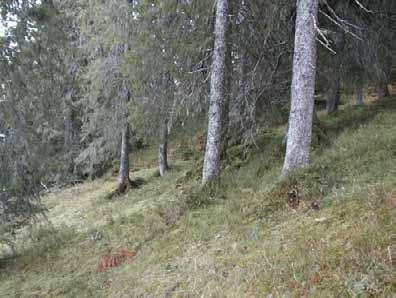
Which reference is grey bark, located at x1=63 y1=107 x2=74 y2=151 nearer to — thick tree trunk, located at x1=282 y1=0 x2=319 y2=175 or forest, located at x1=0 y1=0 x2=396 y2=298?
forest, located at x1=0 y1=0 x2=396 y2=298

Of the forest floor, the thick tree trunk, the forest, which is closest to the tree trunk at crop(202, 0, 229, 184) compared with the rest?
the forest

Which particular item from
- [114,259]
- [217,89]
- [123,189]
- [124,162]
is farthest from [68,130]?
[114,259]

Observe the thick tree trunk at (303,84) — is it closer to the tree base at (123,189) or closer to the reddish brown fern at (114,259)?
the reddish brown fern at (114,259)

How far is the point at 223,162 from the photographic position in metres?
11.1

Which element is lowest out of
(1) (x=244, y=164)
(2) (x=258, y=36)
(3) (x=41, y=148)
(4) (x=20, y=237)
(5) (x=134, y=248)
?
(4) (x=20, y=237)

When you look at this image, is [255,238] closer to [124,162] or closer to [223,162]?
[223,162]

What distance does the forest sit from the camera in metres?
4.71

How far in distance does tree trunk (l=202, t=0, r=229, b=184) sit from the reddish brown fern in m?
2.26

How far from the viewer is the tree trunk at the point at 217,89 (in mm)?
8562

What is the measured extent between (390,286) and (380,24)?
8266 millimetres

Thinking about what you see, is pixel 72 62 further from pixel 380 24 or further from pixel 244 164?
pixel 380 24

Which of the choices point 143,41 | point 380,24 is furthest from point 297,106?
point 143,41

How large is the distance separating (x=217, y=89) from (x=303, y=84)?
6.92 feet

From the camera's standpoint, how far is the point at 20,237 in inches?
460
